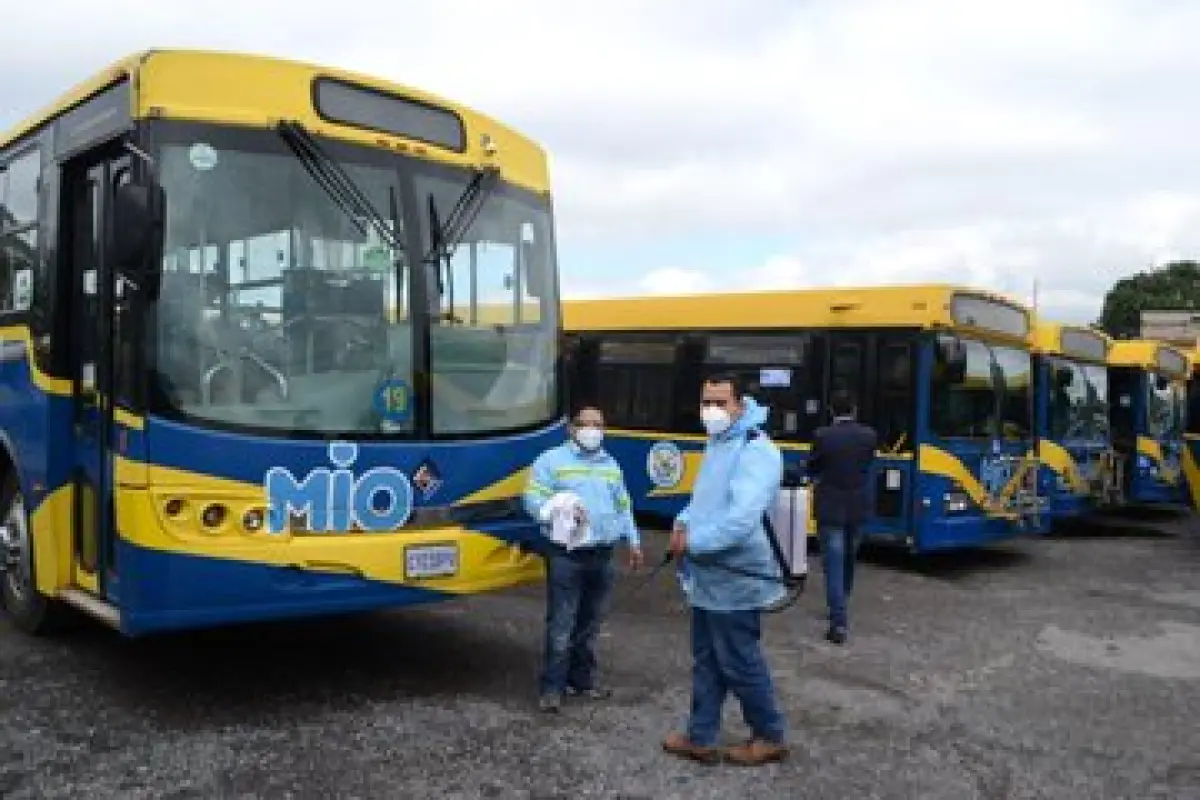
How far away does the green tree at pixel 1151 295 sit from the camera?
5300cm

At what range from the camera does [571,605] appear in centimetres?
639

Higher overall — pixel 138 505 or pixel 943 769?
pixel 138 505

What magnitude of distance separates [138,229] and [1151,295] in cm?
5535

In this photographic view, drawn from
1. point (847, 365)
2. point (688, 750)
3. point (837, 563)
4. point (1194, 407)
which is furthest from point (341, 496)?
point (1194, 407)

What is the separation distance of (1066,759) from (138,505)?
4.51 meters

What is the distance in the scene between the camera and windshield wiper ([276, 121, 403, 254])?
19.7 ft

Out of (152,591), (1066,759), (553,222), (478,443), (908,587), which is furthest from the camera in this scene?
(908,587)

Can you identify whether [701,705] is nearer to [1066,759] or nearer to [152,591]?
[1066,759]

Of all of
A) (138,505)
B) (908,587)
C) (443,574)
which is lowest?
(908,587)

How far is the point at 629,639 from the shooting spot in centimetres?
816

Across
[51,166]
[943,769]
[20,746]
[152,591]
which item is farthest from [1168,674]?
[51,166]

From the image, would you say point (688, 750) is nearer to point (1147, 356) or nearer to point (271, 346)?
point (271, 346)

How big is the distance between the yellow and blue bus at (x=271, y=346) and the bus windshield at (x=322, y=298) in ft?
0.04

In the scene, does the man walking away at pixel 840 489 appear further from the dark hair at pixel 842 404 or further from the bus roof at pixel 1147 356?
the bus roof at pixel 1147 356
